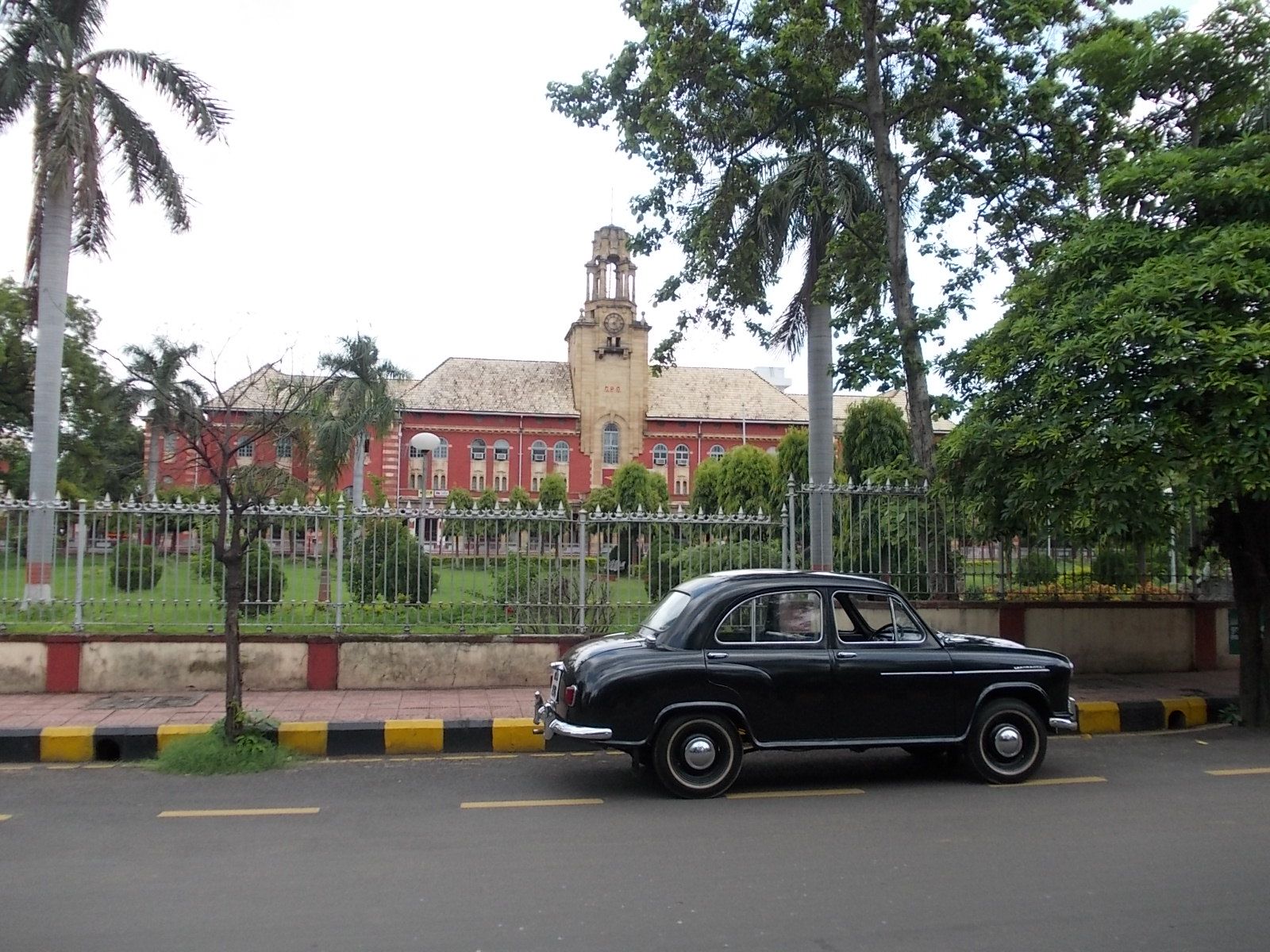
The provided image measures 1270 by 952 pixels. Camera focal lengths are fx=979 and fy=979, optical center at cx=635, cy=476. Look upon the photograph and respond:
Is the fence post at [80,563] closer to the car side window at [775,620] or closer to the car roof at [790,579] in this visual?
the car roof at [790,579]

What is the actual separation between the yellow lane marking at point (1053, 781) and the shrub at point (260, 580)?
7384 millimetres

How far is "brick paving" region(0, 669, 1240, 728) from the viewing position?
8.97 meters

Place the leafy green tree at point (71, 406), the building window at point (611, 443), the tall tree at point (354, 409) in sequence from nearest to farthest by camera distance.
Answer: the leafy green tree at point (71, 406) < the tall tree at point (354, 409) < the building window at point (611, 443)

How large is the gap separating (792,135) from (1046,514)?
7.24 m

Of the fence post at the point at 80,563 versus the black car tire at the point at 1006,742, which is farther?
the fence post at the point at 80,563

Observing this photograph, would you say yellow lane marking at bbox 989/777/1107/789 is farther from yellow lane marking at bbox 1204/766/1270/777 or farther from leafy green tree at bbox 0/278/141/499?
leafy green tree at bbox 0/278/141/499

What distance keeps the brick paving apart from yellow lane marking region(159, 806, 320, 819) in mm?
2286

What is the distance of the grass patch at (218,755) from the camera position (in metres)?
7.70

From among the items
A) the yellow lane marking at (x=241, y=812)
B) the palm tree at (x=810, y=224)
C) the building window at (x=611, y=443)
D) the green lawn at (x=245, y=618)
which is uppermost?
the building window at (x=611, y=443)

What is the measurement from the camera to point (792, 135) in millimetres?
14047

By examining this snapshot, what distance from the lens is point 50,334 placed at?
16156mm

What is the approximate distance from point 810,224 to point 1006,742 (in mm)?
8663

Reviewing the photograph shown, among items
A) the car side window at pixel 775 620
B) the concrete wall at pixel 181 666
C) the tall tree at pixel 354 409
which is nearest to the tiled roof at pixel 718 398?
the tall tree at pixel 354 409

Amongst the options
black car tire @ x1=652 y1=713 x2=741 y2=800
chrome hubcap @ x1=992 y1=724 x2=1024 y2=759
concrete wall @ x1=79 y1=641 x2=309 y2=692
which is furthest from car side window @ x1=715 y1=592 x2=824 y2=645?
concrete wall @ x1=79 y1=641 x2=309 y2=692
